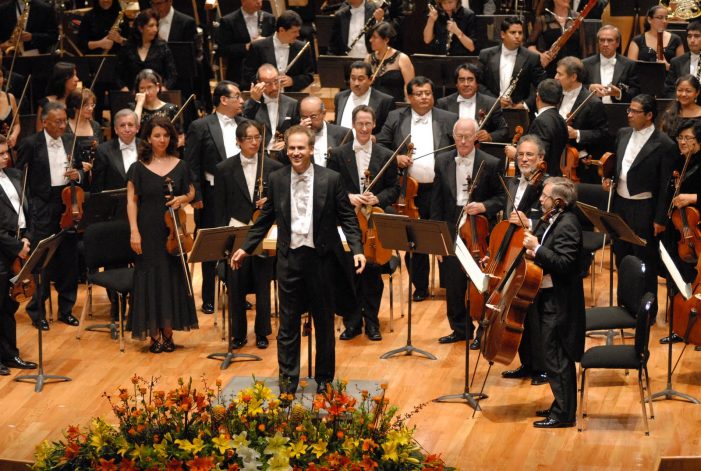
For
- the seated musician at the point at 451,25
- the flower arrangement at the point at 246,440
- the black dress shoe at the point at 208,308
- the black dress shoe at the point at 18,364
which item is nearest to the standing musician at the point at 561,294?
the flower arrangement at the point at 246,440

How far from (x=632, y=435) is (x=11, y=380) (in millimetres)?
3287

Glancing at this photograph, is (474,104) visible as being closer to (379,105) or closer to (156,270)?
(379,105)

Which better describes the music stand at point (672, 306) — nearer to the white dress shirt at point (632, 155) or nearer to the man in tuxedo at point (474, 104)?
the white dress shirt at point (632, 155)

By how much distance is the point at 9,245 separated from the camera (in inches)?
269

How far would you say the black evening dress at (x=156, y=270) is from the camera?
22.9 feet

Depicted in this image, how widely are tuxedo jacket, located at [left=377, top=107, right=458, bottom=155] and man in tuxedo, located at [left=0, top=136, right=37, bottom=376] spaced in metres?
2.20

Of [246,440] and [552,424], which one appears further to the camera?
[552,424]

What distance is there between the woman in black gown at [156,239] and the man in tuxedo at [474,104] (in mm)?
1901

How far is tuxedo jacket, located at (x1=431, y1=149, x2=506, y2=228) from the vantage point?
7.16m

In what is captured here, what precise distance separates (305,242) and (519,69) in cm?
299

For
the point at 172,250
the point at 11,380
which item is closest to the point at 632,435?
the point at 172,250

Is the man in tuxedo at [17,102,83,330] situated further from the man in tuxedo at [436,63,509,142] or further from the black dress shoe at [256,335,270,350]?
the man in tuxedo at [436,63,509,142]

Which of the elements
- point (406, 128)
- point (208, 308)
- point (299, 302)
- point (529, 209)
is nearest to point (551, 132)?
point (406, 128)

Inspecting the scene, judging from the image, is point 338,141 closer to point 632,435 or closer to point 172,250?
point 172,250
